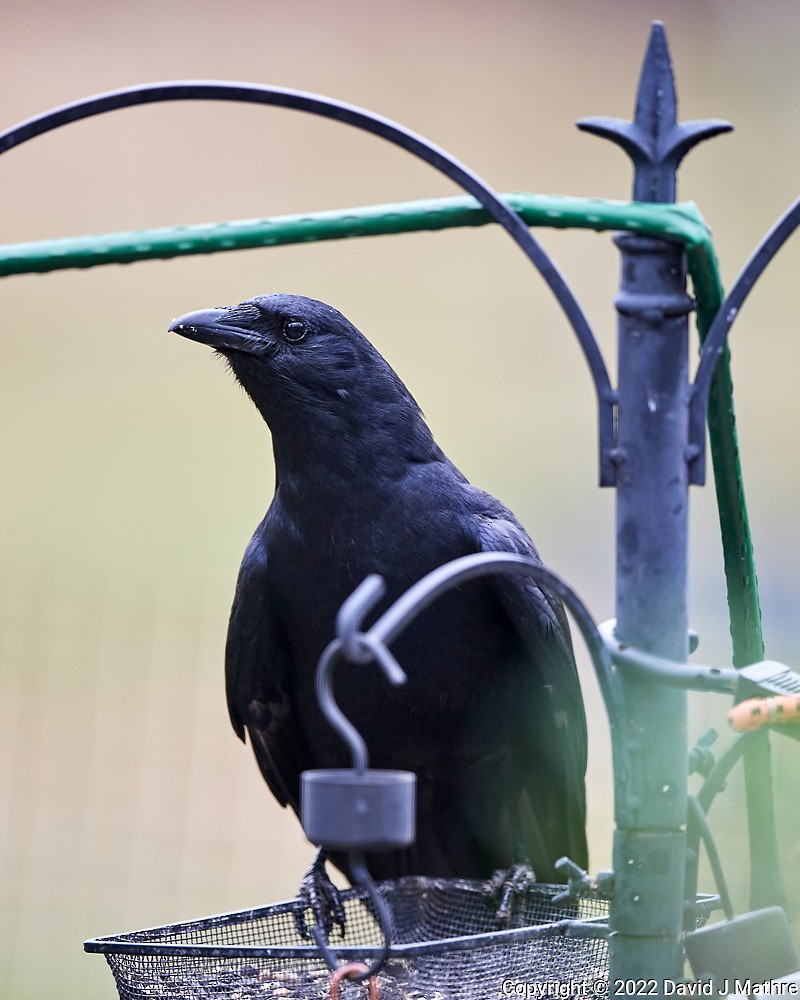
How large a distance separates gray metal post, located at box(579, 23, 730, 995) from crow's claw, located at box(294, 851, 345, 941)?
635 mm

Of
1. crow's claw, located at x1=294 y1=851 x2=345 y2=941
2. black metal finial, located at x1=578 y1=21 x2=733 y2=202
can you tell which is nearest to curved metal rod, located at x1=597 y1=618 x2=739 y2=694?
black metal finial, located at x1=578 y1=21 x2=733 y2=202

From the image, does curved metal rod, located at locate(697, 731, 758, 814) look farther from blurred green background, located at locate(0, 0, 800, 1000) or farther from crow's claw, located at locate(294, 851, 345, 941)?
A: blurred green background, located at locate(0, 0, 800, 1000)

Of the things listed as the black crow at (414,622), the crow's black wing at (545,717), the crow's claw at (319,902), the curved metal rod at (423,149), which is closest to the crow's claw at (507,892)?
the black crow at (414,622)

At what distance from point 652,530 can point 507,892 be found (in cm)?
130

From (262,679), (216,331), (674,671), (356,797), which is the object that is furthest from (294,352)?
(356,797)

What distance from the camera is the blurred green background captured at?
8.89 metres

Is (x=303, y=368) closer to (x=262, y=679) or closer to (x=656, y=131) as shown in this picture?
(x=262, y=679)

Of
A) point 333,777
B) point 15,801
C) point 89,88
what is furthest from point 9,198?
point 333,777

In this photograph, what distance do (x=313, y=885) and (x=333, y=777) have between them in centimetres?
150

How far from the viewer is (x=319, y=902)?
7.48 ft

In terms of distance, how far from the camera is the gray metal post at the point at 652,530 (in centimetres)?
140

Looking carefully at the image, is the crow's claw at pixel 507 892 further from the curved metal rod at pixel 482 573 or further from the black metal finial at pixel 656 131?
the black metal finial at pixel 656 131

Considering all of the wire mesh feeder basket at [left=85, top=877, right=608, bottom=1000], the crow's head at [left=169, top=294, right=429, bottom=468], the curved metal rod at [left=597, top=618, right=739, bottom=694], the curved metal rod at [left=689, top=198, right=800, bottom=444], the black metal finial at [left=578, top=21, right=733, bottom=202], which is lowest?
the wire mesh feeder basket at [left=85, top=877, right=608, bottom=1000]

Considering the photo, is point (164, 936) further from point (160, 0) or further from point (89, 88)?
point (160, 0)
